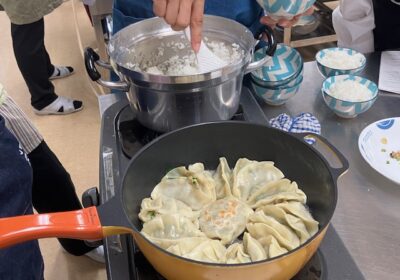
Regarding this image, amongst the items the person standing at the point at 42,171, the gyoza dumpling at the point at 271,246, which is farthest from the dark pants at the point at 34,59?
the gyoza dumpling at the point at 271,246

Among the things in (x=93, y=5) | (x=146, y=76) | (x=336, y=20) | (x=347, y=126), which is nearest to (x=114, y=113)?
(x=146, y=76)

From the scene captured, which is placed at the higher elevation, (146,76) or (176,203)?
(146,76)

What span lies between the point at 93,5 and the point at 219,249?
1604 mm

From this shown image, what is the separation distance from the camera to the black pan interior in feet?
2.05

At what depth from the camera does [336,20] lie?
1256 millimetres

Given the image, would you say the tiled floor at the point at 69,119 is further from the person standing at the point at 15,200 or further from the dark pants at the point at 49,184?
the person standing at the point at 15,200

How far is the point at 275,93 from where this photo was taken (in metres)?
0.93

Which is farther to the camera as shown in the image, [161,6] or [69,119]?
[69,119]

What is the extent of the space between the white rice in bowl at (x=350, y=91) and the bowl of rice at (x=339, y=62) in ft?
0.13

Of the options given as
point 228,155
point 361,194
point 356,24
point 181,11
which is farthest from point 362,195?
point 356,24

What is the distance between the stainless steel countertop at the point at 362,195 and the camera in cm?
69

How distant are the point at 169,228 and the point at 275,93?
45 centimetres

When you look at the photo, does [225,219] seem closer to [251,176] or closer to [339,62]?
[251,176]

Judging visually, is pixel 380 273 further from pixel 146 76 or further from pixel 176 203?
pixel 146 76
